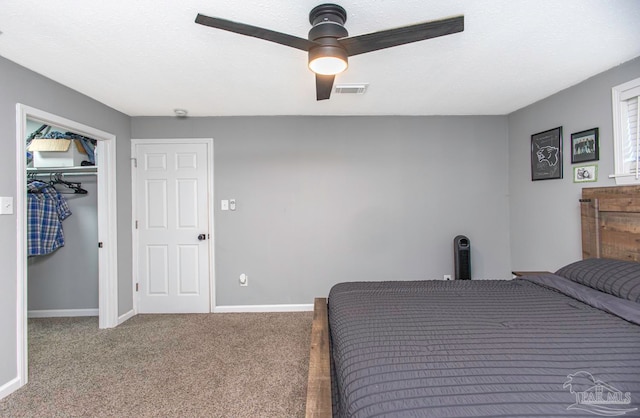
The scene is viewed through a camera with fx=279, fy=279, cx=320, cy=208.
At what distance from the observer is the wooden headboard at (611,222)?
2113 millimetres

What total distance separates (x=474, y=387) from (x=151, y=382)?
219 centimetres

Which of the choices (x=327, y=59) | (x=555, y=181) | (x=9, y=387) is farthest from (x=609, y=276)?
(x=9, y=387)

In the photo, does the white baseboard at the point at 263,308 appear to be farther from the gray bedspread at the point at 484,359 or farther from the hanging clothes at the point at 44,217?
the hanging clothes at the point at 44,217

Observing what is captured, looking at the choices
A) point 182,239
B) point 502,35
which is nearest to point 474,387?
point 502,35

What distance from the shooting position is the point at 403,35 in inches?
56.0

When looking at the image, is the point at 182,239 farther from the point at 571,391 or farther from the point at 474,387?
the point at 571,391

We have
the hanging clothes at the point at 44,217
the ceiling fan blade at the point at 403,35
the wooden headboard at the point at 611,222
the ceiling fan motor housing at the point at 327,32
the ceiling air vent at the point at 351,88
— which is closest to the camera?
the ceiling fan blade at the point at 403,35

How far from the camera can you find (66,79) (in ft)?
7.84

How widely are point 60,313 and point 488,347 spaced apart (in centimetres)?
445

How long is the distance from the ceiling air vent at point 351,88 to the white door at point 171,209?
1.80 m

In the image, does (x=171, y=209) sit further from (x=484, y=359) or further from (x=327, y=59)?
(x=484, y=359)

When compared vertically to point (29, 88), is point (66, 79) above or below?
above

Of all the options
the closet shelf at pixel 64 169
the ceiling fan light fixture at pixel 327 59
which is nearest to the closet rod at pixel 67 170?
the closet shelf at pixel 64 169

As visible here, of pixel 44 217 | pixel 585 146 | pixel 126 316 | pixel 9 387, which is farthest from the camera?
pixel 126 316
